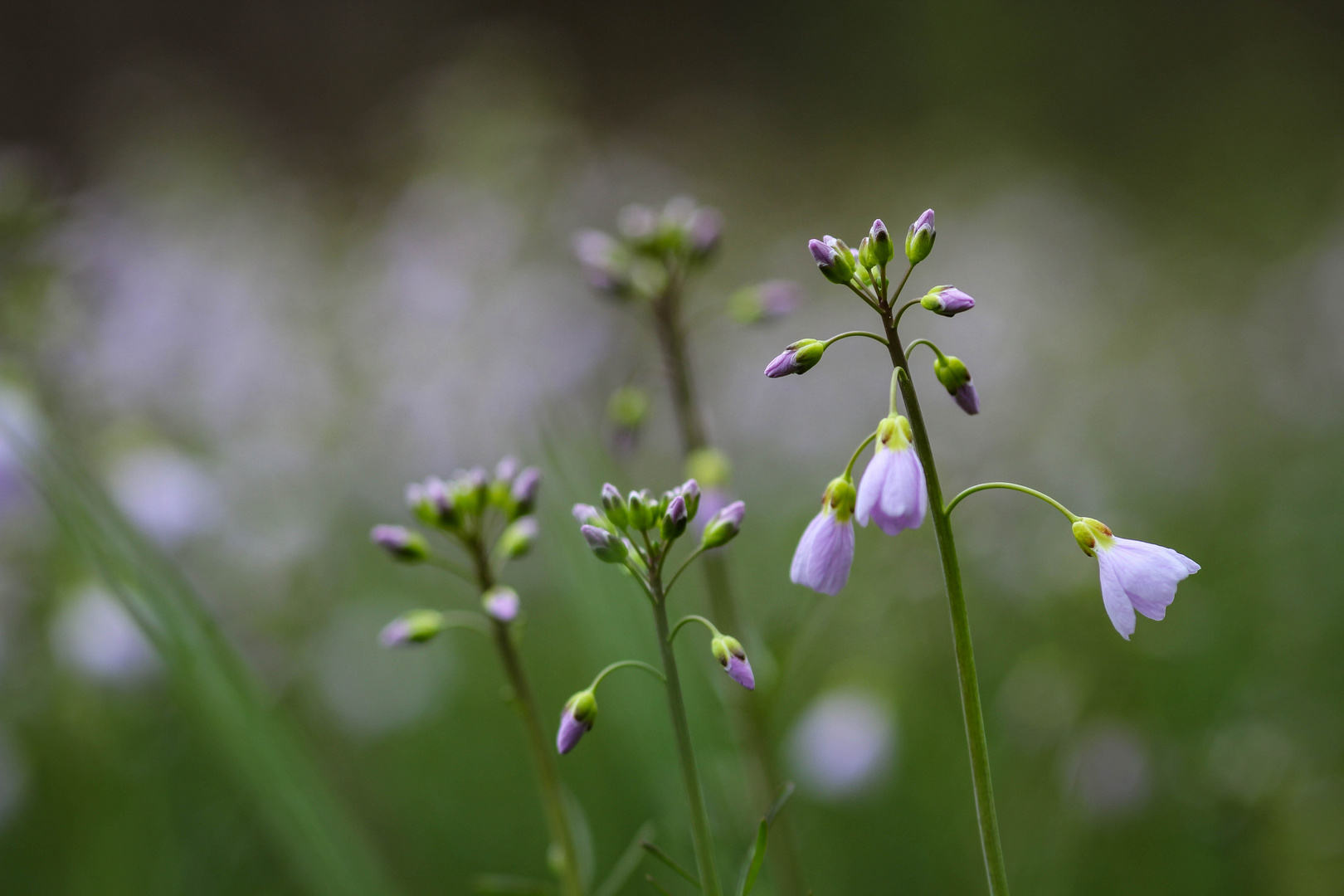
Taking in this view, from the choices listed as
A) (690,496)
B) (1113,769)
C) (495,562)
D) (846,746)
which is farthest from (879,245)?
(1113,769)

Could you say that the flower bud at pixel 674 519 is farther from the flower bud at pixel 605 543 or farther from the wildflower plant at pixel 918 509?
the wildflower plant at pixel 918 509

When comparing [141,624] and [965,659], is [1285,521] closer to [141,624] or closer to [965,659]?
[965,659]

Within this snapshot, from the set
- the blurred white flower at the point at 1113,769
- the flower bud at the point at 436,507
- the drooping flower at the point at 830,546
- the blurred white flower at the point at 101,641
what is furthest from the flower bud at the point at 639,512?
the blurred white flower at the point at 101,641

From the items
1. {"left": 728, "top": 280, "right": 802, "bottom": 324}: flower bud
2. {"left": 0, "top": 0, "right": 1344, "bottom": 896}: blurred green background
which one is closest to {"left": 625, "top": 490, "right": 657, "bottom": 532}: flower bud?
{"left": 0, "top": 0, "right": 1344, "bottom": 896}: blurred green background

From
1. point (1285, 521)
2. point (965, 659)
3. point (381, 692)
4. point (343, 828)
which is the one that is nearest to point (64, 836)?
point (381, 692)

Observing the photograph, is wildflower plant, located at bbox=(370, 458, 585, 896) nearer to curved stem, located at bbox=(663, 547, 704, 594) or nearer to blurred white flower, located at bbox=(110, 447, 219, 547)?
curved stem, located at bbox=(663, 547, 704, 594)
